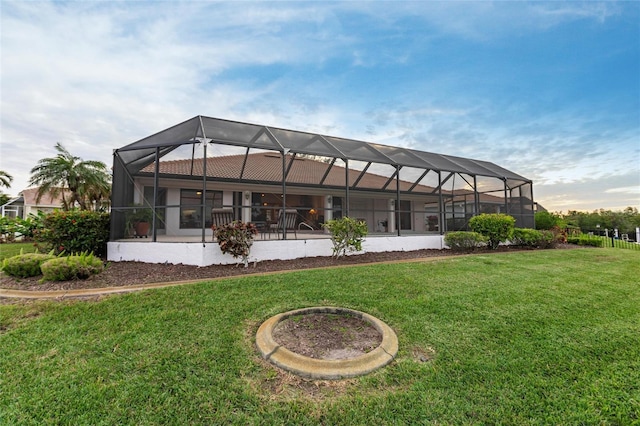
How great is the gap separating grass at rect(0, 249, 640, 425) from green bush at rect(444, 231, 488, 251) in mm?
4881

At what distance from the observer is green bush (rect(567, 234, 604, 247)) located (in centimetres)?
1120

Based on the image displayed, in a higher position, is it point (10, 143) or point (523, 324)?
point (10, 143)

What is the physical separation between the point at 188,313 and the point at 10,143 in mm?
15870

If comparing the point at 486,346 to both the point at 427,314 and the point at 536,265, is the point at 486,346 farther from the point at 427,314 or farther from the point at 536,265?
the point at 536,265

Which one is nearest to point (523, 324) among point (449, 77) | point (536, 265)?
point (536, 265)

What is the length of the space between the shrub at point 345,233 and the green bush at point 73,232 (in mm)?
5936

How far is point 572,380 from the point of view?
2.08m

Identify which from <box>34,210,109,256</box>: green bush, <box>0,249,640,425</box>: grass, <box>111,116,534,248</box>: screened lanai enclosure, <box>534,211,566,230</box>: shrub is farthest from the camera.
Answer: <box>534,211,566,230</box>: shrub

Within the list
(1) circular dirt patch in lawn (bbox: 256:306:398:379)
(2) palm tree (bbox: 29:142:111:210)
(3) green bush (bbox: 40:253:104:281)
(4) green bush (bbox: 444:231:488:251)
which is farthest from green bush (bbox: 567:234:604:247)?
(2) palm tree (bbox: 29:142:111:210)

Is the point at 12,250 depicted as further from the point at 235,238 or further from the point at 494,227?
the point at 494,227

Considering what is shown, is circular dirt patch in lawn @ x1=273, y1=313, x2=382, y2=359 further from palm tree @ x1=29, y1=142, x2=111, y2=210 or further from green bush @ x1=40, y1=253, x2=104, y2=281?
palm tree @ x1=29, y1=142, x2=111, y2=210

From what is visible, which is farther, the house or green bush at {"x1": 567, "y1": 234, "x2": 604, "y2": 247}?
green bush at {"x1": 567, "y1": 234, "x2": 604, "y2": 247}

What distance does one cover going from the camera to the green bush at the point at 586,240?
36.8ft

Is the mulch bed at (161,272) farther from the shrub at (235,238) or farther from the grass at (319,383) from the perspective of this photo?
the grass at (319,383)
